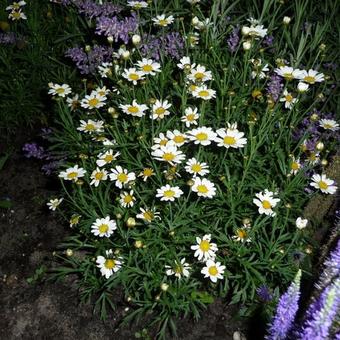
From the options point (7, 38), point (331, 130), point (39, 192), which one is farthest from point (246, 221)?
point (7, 38)

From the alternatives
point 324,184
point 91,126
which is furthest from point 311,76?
point 91,126

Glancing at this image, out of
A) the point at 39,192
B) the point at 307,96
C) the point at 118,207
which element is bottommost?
the point at 39,192

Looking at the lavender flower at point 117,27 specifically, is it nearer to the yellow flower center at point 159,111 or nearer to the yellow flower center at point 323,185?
the yellow flower center at point 159,111

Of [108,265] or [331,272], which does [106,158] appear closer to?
[108,265]

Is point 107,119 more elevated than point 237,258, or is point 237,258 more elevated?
point 107,119

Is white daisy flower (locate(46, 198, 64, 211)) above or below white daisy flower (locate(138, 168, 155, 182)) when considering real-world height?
below

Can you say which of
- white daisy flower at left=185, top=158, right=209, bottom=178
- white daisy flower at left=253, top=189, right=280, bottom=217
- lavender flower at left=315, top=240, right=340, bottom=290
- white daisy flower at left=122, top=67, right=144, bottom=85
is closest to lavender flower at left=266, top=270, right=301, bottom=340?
lavender flower at left=315, top=240, right=340, bottom=290

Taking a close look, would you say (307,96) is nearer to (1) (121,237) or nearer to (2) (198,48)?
(2) (198,48)

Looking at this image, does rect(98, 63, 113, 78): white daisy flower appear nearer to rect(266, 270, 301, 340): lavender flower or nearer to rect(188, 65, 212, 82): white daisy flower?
rect(188, 65, 212, 82): white daisy flower
